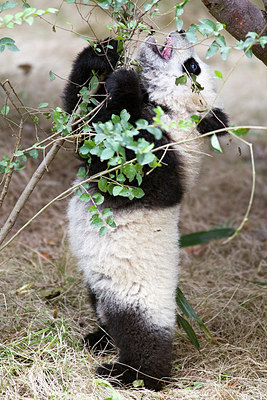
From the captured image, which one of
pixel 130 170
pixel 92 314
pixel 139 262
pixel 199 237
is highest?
pixel 130 170

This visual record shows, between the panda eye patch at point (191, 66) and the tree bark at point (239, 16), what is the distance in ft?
0.99

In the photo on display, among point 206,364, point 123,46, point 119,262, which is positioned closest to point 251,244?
point 206,364

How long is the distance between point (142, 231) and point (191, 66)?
109 centimetres

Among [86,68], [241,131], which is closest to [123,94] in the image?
[86,68]

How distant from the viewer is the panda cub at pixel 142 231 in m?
2.81

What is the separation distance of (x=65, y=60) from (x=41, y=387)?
Result: 22.8ft

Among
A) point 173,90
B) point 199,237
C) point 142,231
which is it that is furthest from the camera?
point 199,237

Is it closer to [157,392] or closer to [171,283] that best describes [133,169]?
[171,283]

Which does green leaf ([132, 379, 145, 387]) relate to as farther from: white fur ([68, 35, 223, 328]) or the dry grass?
white fur ([68, 35, 223, 328])

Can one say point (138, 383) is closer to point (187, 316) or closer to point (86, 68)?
point (187, 316)

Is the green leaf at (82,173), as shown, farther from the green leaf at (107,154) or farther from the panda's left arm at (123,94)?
the green leaf at (107,154)

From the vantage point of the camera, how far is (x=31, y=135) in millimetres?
5828

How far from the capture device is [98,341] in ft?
10.8

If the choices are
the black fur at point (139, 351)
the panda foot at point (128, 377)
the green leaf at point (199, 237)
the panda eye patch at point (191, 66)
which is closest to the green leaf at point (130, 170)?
the black fur at point (139, 351)
